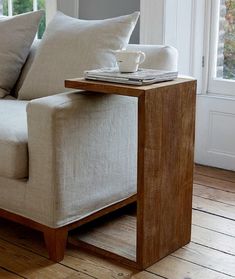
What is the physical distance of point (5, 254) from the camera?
223 cm

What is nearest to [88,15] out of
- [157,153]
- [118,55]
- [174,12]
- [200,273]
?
[174,12]

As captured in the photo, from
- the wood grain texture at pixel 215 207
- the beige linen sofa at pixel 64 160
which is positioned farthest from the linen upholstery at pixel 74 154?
the wood grain texture at pixel 215 207

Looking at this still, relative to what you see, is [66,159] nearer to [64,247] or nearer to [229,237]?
[64,247]

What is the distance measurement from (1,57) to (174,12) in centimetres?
100

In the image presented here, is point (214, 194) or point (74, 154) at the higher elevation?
point (74, 154)

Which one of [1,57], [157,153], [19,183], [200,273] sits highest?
[1,57]

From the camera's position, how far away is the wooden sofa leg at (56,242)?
2.15 m

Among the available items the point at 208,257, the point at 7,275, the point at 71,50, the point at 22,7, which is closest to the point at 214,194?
the point at 208,257

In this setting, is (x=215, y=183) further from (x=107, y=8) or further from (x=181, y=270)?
(x=107, y=8)

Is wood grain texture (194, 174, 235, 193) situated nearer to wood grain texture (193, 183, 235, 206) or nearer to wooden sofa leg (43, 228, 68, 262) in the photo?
wood grain texture (193, 183, 235, 206)

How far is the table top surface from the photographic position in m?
1.94

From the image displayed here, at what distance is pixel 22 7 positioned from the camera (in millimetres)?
4160

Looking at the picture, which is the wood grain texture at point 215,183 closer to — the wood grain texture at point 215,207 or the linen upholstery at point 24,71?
the wood grain texture at point 215,207

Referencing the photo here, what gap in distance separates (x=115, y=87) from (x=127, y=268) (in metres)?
0.68
